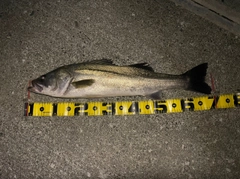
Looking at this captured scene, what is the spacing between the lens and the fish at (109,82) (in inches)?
98.3

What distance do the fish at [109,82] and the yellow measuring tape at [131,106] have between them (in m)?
0.17

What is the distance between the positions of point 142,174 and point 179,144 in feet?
1.90

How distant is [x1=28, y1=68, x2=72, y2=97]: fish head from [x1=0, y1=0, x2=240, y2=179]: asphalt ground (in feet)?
1.00

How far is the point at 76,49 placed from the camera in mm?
2959

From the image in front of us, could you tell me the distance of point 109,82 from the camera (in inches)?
98.3

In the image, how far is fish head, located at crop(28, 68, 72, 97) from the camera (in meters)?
2.52

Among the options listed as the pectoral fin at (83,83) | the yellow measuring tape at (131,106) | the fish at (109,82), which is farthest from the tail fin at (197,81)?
the pectoral fin at (83,83)

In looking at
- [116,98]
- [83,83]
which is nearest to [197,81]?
[116,98]

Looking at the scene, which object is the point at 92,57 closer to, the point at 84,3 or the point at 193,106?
the point at 84,3

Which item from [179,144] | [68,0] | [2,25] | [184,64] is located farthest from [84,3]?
[179,144]

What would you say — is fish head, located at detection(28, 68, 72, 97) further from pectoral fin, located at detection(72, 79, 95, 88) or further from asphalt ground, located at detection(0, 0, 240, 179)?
asphalt ground, located at detection(0, 0, 240, 179)

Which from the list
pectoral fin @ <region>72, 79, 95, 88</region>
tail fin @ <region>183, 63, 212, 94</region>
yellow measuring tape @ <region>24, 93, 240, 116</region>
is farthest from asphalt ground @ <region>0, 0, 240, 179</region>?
pectoral fin @ <region>72, 79, 95, 88</region>

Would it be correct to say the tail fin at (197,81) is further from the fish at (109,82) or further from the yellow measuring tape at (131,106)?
the yellow measuring tape at (131,106)

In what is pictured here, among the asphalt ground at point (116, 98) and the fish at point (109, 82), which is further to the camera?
the asphalt ground at point (116, 98)
